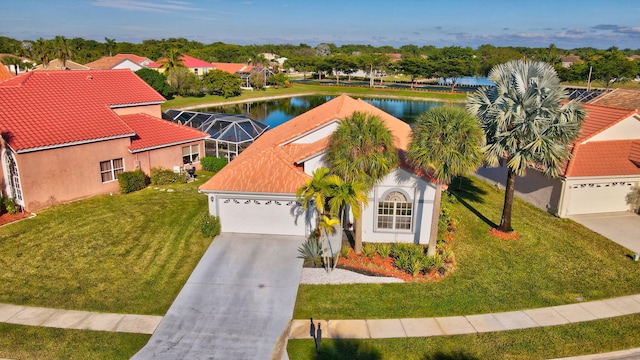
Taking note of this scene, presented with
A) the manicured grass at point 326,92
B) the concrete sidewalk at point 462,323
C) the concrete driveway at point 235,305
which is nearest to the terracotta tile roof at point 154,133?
the concrete driveway at point 235,305

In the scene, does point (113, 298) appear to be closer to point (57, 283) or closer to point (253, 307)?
point (57, 283)

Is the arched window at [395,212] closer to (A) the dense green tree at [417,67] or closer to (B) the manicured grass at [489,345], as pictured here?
(B) the manicured grass at [489,345]

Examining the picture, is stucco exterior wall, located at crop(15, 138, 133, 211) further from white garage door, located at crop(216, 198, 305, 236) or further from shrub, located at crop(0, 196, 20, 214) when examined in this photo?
white garage door, located at crop(216, 198, 305, 236)

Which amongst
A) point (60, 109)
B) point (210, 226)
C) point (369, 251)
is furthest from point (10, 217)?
point (369, 251)

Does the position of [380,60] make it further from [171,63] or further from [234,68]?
[171,63]

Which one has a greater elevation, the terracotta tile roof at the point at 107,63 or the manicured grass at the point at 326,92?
the terracotta tile roof at the point at 107,63

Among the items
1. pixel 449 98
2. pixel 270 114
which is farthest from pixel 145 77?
pixel 449 98

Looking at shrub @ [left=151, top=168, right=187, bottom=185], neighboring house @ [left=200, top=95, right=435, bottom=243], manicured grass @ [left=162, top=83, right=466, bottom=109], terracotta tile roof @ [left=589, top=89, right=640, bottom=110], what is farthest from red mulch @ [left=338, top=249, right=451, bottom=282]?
manicured grass @ [left=162, top=83, right=466, bottom=109]
